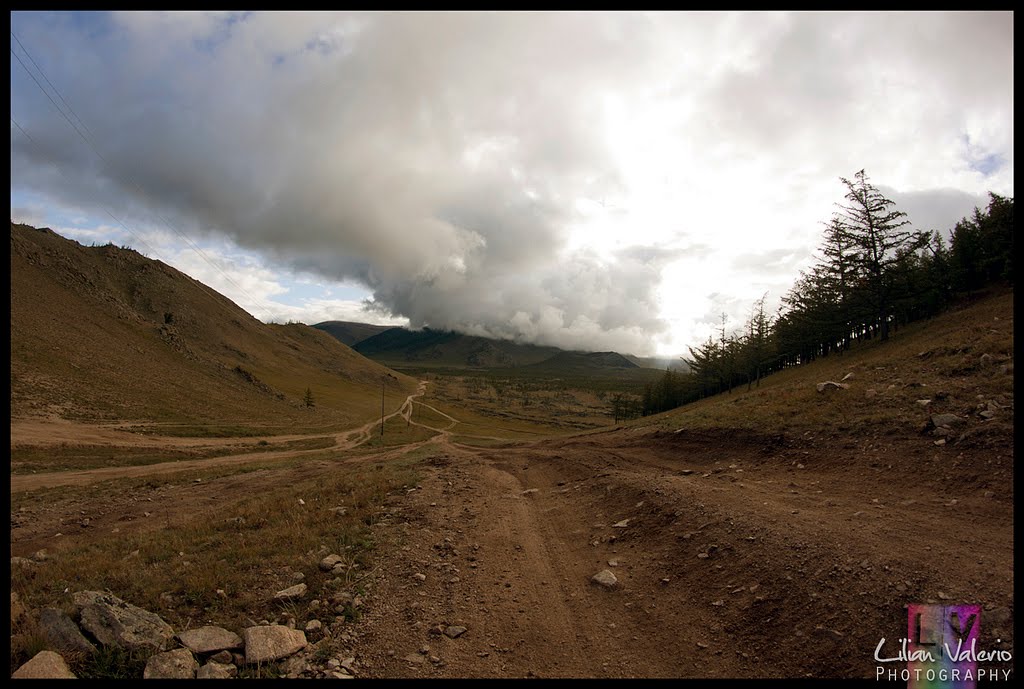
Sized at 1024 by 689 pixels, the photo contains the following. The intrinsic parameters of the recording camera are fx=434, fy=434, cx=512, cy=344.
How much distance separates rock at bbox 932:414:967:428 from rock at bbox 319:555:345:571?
52.4 feet

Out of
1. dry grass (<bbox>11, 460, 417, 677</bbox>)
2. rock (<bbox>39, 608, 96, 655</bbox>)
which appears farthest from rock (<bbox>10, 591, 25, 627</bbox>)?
rock (<bbox>39, 608, 96, 655</bbox>)

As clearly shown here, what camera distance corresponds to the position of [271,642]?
6434 millimetres

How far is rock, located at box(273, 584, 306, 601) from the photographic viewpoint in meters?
7.92

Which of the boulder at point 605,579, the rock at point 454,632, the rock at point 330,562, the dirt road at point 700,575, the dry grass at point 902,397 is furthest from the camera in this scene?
the dry grass at point 902,397

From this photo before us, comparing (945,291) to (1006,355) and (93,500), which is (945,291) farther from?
(93,500)

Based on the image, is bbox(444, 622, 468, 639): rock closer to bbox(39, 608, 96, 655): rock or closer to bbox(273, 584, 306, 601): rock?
bbox(273, 584, 306, 601): rock

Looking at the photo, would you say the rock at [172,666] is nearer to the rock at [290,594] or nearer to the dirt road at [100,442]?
the rock at [290,594]

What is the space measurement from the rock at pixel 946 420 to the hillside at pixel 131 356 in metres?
65.2

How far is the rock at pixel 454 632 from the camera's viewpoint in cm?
693

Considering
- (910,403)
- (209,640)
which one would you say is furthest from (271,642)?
(910,403)

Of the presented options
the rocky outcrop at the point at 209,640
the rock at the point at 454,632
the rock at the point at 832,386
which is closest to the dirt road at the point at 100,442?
the rocky outcrop at the point at 209,640

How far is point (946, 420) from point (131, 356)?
99.2m

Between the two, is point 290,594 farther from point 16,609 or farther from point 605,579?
point 605,579

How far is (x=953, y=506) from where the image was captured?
8750mm
